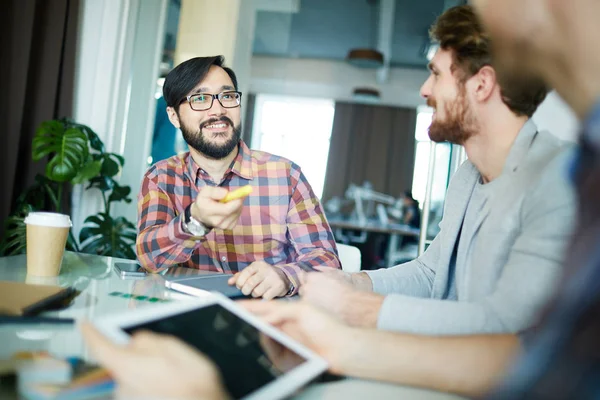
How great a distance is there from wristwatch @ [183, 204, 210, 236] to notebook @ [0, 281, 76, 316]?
0.38m

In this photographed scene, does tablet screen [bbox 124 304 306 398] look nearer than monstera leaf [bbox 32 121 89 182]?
Yes

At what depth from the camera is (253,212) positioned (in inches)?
67.2

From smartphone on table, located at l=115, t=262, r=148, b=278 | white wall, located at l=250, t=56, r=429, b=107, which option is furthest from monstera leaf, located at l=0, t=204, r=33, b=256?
white wall, located at l=250, t=56, r=429, b=107

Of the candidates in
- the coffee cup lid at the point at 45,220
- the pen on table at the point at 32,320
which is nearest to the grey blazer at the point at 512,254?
the pen on table at the point at 32,320

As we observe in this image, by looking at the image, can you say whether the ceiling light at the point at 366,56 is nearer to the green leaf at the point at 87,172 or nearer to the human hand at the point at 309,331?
the green leaf at the point at 87,172

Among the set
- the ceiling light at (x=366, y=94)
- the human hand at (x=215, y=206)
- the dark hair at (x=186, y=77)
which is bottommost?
the human hand at (x=215, y=206)

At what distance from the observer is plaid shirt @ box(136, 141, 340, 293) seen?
158 cm

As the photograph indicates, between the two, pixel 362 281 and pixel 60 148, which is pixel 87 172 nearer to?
pixel 60 148

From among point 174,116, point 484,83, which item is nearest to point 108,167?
point 174,116

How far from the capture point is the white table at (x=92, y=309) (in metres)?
0.60

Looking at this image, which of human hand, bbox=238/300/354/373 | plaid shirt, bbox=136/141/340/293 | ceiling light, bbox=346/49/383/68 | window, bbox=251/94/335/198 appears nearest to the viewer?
human hand, bbox=238/300/354/373

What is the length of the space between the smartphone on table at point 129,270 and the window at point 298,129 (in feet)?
24.5

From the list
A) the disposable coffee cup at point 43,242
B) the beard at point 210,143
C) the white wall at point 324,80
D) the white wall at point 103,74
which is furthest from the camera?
the white wall at point 324,80

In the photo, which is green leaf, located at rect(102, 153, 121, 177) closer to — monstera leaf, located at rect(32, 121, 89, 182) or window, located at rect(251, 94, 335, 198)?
monstera leaf, located at rect(32, 121, 89, 182)
